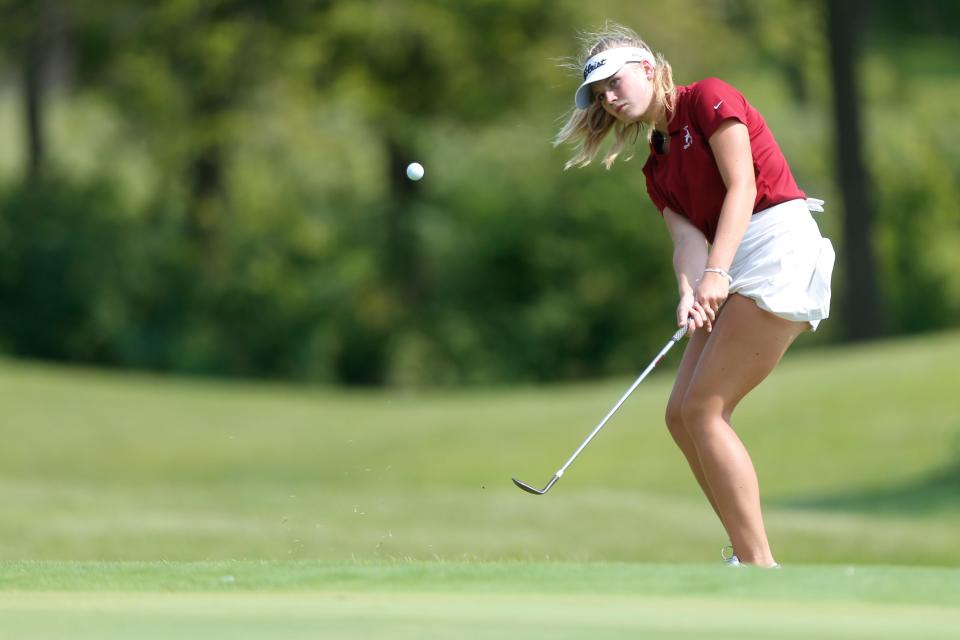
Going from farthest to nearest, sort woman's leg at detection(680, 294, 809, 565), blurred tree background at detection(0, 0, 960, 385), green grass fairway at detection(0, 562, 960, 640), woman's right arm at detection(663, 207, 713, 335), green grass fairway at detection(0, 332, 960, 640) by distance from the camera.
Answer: blurred tree background at detection(0, 0, 960, 385)
woman's right arm at detection(663, 207, 713, 335)
woman's leg at detection(680, 294, 809, 565)
green grass fairway at detection(0, 332, 960, 640)
green grass fairway at detection(0, 562, 960, 640)

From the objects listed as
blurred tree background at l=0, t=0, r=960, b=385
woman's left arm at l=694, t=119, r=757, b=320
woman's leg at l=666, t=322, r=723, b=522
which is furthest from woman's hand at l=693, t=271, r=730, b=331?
blurred tree background at l=0, t=0, r=960, b=385

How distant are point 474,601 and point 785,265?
167 centimetres

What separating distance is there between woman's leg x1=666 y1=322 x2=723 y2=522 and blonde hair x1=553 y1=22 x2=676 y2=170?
66 cm

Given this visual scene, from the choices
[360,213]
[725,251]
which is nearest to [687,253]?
[725,251]

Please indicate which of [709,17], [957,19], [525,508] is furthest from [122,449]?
[957,19]

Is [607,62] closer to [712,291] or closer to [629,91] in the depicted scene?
[629,91]

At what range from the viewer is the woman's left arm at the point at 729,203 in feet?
17.1

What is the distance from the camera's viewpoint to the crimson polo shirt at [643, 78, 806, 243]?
5.30 m

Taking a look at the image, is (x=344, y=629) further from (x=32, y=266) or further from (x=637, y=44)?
(x=32, y=266)

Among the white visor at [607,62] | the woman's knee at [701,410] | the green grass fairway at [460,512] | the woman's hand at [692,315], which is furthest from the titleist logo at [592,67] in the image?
the green grass fairway at [460,512]

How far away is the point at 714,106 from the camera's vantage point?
527cm

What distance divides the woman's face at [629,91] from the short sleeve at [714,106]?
0.17 m

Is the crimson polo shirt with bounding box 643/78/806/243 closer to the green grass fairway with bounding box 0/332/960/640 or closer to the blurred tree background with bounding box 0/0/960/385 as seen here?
the green grass fairway with bounding box 0/332/960/640

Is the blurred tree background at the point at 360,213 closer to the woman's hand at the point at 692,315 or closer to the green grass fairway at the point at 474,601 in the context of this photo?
the woman's hand at the point at 692,315
